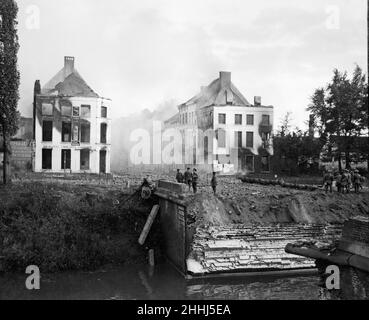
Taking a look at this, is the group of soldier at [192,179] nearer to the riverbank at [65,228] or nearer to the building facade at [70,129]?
the riverbank at [65,228]

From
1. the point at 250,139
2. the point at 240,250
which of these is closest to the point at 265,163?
the point at 250,139

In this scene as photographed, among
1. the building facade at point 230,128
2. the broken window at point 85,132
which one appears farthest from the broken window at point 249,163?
the broken window at point 85,132

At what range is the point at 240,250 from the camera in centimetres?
2525

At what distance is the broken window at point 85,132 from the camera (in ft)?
153

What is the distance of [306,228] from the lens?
1078 inches

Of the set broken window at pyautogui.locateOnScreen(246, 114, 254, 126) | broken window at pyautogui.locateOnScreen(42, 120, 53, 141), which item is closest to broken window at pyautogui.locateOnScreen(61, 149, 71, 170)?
broken window at pyautogui.locateOnScreen(42, 120, 53, 141)

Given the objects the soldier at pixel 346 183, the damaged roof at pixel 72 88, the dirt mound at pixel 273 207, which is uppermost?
the damaged roof at pixel 72 88

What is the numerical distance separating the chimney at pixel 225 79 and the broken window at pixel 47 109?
2048cm

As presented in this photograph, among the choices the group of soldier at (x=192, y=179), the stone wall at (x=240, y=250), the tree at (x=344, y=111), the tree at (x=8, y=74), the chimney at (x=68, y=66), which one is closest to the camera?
the stone wall at (x=240, y=250)

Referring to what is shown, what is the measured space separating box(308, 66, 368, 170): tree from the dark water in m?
23.1

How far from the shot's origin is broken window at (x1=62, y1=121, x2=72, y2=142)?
46.2 m

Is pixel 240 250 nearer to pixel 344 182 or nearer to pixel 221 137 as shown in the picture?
pixel 344 182
